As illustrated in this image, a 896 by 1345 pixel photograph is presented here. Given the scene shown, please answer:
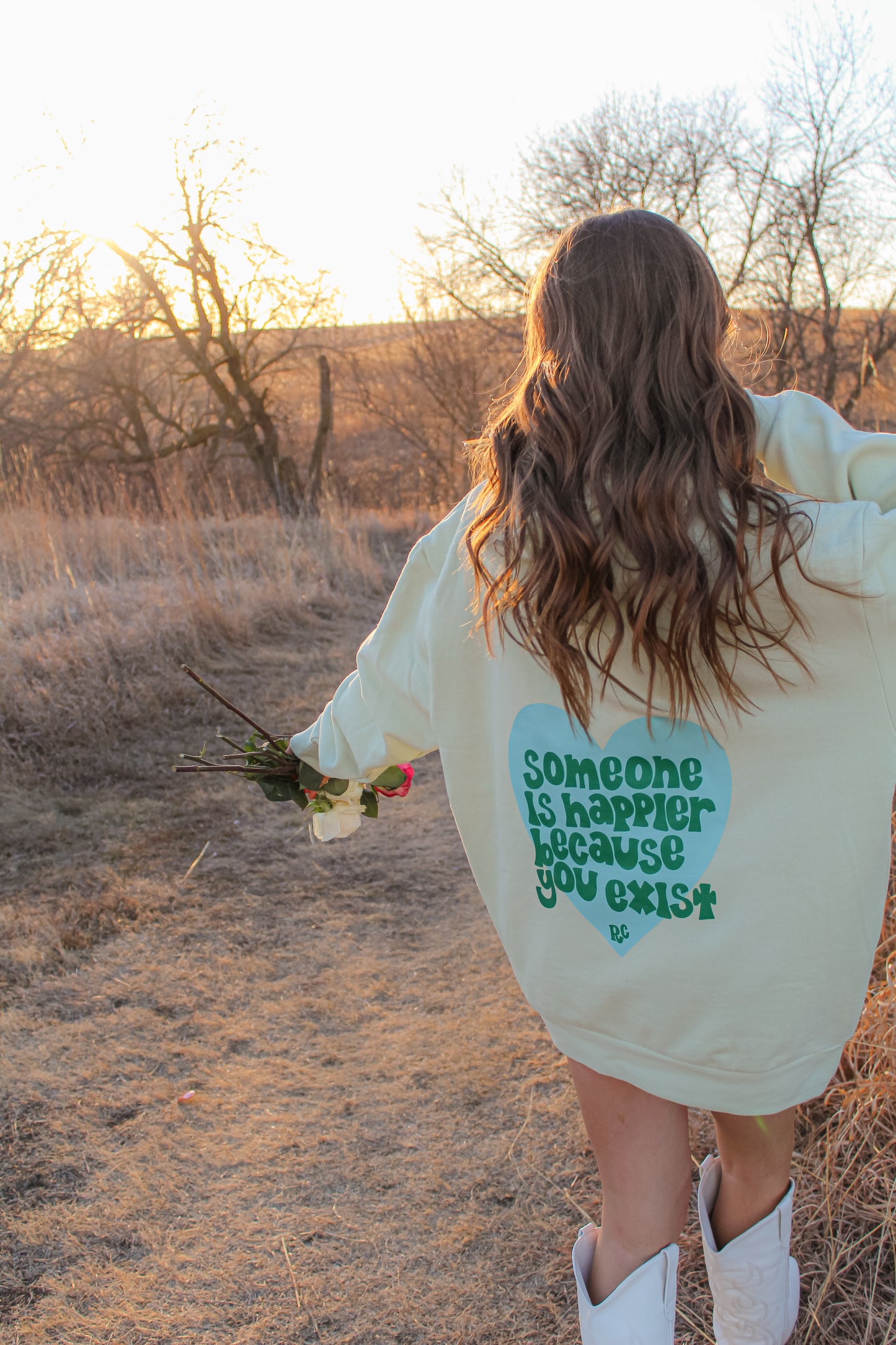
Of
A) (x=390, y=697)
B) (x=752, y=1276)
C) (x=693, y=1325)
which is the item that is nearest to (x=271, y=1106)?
(x=693, y=1325)

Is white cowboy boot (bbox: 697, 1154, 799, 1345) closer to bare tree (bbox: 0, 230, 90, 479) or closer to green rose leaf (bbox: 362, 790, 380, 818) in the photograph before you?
green rose leaf (bbox: 362, 790, 380, 818)

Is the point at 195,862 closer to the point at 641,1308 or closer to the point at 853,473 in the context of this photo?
the point at 641,1308

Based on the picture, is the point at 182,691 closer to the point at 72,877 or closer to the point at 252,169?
the point at 72,877

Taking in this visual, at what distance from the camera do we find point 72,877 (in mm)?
3766

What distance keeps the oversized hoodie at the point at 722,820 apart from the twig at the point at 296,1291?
104cm

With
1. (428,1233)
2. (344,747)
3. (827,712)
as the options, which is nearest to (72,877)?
(428,1233)

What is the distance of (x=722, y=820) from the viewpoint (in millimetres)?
1163

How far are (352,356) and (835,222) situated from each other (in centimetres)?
698

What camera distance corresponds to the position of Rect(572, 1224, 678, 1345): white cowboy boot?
49.1 inches

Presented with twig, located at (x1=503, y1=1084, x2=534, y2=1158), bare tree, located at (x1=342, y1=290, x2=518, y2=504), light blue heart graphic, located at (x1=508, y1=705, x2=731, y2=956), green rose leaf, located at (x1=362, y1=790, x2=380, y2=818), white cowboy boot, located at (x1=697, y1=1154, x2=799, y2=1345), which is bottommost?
twig, located at (x1=503, y1=1084, x2=534, y2=1158)

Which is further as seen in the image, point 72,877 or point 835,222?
point 835,222

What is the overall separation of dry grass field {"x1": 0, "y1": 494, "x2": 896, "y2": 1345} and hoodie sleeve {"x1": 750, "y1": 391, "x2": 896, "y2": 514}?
128 centimetres

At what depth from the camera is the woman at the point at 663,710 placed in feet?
3.52

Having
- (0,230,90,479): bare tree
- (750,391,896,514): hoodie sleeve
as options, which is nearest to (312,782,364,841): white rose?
(750,391,896,514): hoodie sleeve
